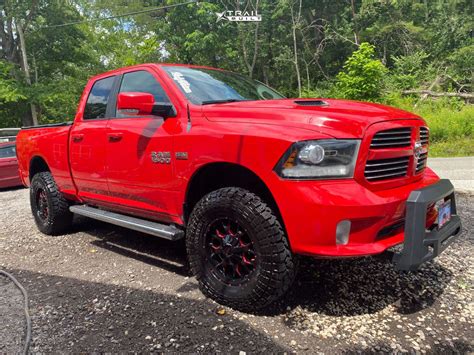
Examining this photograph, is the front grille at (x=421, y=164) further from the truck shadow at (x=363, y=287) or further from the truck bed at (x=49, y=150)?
the truck bed at (x=49, y=150)

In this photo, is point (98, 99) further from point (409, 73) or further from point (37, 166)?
point (409, 73)

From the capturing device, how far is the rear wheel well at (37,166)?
509cm

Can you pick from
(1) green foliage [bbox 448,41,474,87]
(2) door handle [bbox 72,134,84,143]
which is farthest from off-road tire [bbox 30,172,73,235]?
(1) green foliage [bbox 448,41,474,87]

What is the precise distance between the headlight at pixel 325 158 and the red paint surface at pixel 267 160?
0.04m

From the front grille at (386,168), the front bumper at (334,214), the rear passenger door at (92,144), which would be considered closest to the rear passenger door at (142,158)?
the rear passenger door at (92,144)

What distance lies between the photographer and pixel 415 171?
2.71 meters

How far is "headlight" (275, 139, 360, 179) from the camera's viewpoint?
226cm

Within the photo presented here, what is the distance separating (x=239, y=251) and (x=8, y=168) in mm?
9286

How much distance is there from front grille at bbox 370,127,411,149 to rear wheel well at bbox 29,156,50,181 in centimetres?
438

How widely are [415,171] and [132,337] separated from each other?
7.51 feet

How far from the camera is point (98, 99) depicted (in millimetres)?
4164

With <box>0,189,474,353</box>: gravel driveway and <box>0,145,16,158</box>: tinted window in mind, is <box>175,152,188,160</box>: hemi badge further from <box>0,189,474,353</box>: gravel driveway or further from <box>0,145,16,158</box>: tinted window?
<box>0,145,16,158</box>: tinted window

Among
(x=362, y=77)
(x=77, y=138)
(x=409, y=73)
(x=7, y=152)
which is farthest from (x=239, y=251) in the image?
(x=409, y=73)

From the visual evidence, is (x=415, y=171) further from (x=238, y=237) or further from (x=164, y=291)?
(x=164, y=291)
